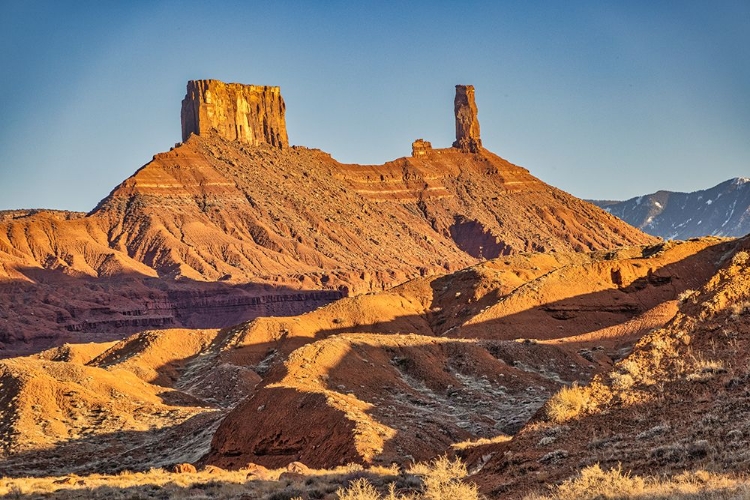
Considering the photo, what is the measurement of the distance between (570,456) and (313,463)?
14320 millimetres

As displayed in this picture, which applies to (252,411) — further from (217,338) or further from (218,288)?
(218,288)

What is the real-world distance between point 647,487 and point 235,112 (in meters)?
166

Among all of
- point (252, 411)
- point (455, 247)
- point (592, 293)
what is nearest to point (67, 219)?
point (455, 247)

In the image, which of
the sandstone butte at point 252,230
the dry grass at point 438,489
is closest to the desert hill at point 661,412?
the dry grass at point 438,489

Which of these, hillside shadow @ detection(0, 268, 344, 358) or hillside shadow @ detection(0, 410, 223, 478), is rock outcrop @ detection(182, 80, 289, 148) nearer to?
hillside shadow @ detection(0, 268, 344, 358)

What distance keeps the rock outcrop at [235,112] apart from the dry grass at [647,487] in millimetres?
160965

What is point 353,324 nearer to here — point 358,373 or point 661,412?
point 358,373

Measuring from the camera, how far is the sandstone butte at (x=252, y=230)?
12875 cm

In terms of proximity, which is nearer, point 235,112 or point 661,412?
point 661,412

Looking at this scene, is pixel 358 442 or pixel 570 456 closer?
pixel 570 456

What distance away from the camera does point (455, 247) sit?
176m

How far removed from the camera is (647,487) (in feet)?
50.5

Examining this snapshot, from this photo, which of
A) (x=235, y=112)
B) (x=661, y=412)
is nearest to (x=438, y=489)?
(x=661, y=412)

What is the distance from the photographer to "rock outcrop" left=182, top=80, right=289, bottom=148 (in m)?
174
